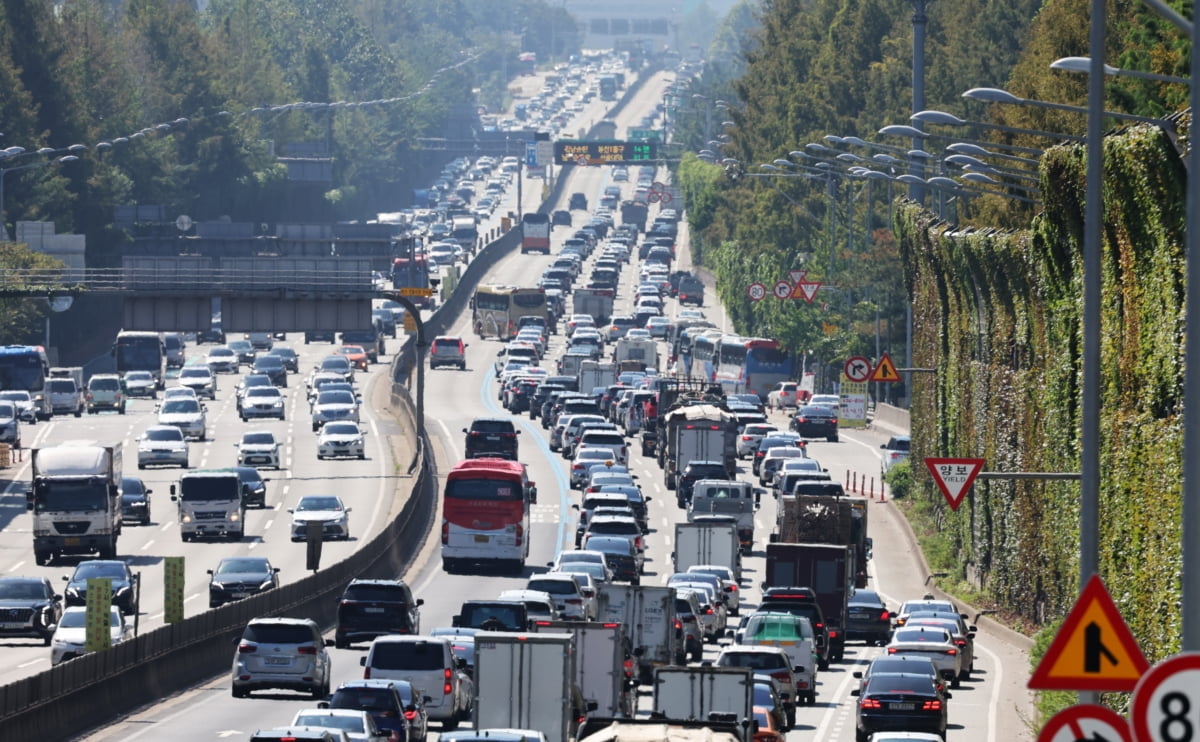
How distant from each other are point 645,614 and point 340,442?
49756 millimetres

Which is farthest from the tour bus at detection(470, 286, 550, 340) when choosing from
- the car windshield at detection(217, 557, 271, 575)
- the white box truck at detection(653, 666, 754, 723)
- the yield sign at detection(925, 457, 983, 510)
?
the yield sign at detection(925, 457, 983, 510)

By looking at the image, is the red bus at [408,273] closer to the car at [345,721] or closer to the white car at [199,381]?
the white car at [199,381]

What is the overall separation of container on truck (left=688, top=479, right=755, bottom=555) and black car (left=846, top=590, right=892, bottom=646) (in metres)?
15.6

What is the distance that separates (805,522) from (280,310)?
38.1m

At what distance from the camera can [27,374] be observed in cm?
11381

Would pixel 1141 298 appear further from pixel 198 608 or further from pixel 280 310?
pixel 280 310

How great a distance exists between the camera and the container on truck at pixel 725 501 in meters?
77.9

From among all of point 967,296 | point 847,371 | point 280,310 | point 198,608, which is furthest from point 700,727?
point 280,310

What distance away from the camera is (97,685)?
139 ft

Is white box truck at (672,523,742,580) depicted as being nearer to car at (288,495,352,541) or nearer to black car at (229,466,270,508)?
car at (288,495,352,541)

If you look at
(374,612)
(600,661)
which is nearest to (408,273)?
(374,612)

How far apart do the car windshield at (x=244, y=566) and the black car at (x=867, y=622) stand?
43.1 ft

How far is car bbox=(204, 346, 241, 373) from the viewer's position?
135 metres

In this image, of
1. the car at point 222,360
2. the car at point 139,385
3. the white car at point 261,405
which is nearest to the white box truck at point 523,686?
the white car at point 261,405
